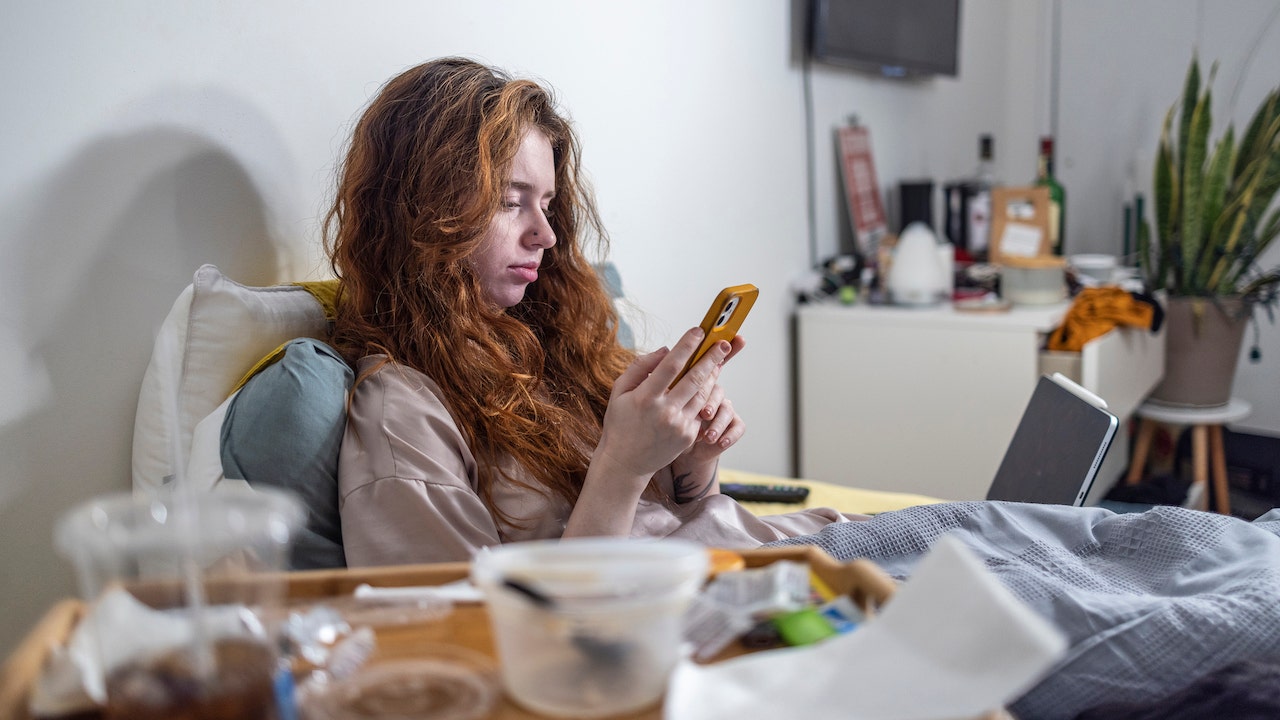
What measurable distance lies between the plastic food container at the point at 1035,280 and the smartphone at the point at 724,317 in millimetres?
1483

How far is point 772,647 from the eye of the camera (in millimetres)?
603

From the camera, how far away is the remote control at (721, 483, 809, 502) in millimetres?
1533

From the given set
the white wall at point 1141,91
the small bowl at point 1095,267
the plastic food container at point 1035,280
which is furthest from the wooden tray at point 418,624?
the white wall at point 1141,91

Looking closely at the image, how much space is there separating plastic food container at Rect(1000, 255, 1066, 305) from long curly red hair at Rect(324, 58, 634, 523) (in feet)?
4.81

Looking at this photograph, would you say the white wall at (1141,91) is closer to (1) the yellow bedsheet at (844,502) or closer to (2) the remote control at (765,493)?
(1) the yellow bedsheet at (844,502)

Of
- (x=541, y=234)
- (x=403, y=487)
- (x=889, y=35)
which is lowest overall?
(x=403, y=487)

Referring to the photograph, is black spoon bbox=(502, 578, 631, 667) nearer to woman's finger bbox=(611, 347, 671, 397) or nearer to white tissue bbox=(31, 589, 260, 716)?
white tissue bbox=(31, 589, 260, 716)

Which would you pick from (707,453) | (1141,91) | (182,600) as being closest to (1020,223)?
(1141,91)

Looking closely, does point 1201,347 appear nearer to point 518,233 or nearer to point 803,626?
point 518,233

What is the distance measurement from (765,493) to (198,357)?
85 cm

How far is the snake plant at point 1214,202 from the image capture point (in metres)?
2.51

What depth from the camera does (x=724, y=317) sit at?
97 cm

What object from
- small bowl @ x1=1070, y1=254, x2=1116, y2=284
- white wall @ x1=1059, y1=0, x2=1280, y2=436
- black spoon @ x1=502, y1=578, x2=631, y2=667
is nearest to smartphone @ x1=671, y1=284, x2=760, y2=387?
black spoon @ x1=502, y1=578, x2=631, y2=667

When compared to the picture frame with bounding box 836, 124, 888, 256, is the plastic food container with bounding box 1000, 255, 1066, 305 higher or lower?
lower
